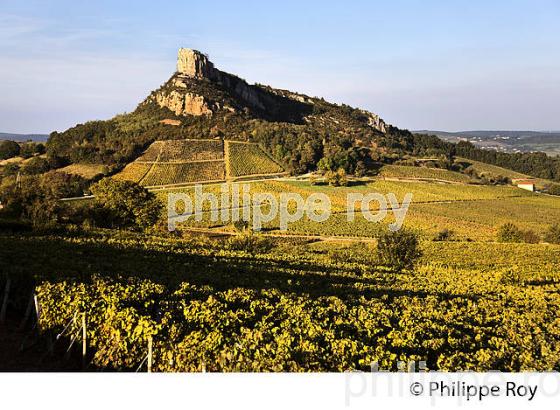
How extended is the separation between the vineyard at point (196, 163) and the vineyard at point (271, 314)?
183 feet

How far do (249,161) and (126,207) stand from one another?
49008 millimetres

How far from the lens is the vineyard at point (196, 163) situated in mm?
78675

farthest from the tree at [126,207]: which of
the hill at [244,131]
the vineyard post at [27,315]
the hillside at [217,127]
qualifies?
the hillside at [217,127]

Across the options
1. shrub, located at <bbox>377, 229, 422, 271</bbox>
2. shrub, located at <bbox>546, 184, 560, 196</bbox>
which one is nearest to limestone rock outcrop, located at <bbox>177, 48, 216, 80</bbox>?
shrub, located at <bbox>546, 184, 560, 196</bbox>

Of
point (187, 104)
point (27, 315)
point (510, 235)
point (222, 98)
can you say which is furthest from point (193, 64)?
point (27, 315)

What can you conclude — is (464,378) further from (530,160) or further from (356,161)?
(530,160)

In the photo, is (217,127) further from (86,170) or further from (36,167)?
(36,167)

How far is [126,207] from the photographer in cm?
4362

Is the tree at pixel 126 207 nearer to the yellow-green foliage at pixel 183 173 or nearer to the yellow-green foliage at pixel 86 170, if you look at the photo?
the yellow-green foliage at pixel 183 173

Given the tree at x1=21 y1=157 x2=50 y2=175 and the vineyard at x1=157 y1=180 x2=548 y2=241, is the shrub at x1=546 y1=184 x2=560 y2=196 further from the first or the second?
the tree at x1=21 y1=157 x2=50 y2=175

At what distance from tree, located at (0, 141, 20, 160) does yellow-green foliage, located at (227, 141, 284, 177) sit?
135 ft

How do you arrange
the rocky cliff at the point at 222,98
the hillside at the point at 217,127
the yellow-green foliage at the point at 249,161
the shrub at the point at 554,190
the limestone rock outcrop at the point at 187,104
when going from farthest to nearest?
the rocky cliff at the point at 222,98 < the limestone rock outcrop at the point at 187,104 < the shrub at the point at 554,190 < the hillside at the point at 217,127 < the yellow-green foliage at the point at 249,161

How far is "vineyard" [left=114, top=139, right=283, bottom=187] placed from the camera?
78.7 meters

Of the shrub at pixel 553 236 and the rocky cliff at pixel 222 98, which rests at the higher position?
the rocky cliff at pixel 222 98
